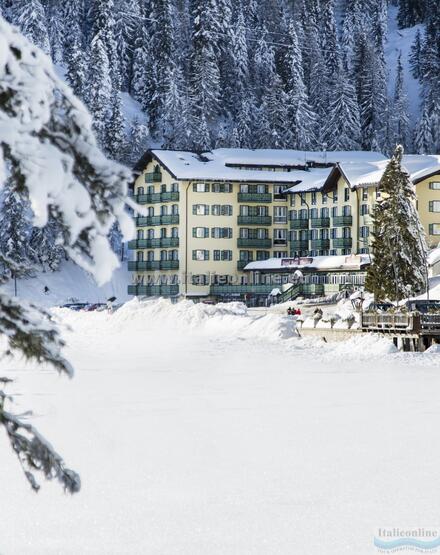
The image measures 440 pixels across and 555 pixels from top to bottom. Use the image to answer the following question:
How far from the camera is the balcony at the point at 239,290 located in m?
88.0

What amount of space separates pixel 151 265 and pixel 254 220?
10.5 metres

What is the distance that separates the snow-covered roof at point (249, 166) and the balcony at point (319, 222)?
3017mm

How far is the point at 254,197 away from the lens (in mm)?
96625

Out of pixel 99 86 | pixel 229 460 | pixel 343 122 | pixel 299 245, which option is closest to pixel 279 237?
pixel 299 245

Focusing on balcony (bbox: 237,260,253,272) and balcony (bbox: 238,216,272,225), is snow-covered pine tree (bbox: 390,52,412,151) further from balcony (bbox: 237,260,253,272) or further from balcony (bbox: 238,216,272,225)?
balcony (bbox: 237,260,253,272)

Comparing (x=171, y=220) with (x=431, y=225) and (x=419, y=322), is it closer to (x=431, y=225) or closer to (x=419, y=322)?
(x=431, y=225)

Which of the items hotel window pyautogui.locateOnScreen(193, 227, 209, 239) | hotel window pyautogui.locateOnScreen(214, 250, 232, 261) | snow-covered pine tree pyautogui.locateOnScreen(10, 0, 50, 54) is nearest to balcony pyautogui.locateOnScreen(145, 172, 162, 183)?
hotel window pyautogui.locateOnScreen(193, 227, 209, 239)

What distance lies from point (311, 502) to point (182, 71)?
130 meters

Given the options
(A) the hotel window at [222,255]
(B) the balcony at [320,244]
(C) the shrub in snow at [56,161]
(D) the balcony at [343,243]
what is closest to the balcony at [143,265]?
(A) the hotel window at [222,255]

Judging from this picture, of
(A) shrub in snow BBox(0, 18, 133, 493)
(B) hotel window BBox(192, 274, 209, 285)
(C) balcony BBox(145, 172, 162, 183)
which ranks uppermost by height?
(C) balcony BBox(145, 172, 162, 183)

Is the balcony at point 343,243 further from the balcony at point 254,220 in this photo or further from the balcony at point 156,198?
the balcony at point 156,198

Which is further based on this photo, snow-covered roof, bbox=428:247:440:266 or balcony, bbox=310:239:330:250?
balcony, bbox=310:239:330:250

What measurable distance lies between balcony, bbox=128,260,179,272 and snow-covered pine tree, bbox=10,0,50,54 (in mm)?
33426

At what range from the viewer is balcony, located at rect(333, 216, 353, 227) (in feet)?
297
